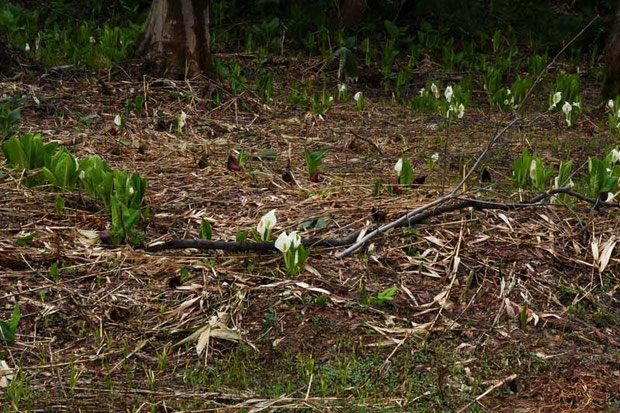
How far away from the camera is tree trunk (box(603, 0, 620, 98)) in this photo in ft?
21.1

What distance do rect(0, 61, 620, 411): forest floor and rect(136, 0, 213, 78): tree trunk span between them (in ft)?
5.83

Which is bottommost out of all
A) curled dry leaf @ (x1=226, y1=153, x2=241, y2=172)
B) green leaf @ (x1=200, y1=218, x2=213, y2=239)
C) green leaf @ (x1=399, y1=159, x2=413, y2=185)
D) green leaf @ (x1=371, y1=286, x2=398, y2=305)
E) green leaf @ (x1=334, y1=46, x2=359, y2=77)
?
green leaf @ (x1=334, y1=46, x2=359, y2=77)

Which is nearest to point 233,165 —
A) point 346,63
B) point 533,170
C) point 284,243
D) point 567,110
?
point 284,243

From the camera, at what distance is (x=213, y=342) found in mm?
2842

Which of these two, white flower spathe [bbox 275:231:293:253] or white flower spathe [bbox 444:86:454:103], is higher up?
Answer: white flower spathe [bbox 275:231:293:253]

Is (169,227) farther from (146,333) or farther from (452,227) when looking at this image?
(452,227)

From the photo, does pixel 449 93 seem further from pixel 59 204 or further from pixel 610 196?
pixel 59 204

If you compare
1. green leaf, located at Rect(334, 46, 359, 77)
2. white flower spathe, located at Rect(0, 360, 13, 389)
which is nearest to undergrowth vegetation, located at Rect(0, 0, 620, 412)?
white flower spathe, located at Rect(0, 360, 13, 389)

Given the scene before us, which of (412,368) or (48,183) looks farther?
(48,183)

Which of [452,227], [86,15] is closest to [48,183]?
[452,227]

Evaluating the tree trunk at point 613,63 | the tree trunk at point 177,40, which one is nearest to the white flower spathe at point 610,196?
the tree trunk at point 613,63

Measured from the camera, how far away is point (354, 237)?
135 inches

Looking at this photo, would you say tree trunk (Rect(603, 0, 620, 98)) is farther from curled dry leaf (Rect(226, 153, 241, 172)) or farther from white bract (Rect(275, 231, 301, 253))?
white bract (Rect(275, 231, 301, 253))

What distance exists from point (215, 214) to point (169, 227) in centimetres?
25
